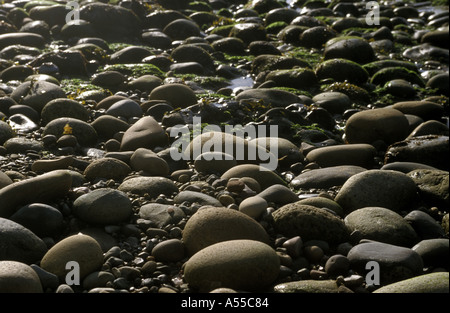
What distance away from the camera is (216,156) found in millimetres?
5363

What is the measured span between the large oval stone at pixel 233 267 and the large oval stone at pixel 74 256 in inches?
25.2

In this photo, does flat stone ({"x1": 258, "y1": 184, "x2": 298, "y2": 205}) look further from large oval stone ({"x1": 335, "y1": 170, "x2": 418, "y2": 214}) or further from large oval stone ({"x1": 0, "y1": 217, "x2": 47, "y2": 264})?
large oval stone ({"x1": 0, "y1": 217, "x2": 47, "y2": 264})

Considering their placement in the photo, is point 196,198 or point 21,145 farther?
point 21,145

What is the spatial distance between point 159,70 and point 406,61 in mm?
4422

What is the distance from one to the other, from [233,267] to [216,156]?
2052 millimetres

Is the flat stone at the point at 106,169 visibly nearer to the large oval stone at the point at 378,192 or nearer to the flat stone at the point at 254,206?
the flat stone at the point at 254,206

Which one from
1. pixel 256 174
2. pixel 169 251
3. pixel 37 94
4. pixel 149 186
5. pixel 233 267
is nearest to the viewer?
pixel 233 267

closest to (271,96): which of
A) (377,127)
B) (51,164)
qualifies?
(377,127)

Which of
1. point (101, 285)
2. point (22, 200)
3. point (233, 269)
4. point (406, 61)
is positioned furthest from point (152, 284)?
point (406, 61)

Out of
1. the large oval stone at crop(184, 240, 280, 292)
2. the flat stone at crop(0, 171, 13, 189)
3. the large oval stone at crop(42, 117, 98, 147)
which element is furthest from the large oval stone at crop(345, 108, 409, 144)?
the flat stone at crop(0, 171, 13, 189)

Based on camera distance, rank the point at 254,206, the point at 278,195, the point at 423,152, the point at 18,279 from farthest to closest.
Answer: the point at 423,152
the point at 278,195
the point at 254,206
the point at 18,279

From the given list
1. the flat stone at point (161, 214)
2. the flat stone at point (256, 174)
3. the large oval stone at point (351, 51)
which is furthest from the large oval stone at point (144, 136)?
the large oval stone at point (351, 51)

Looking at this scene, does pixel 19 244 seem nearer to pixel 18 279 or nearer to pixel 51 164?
pixel 18 279

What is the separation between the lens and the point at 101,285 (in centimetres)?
357
